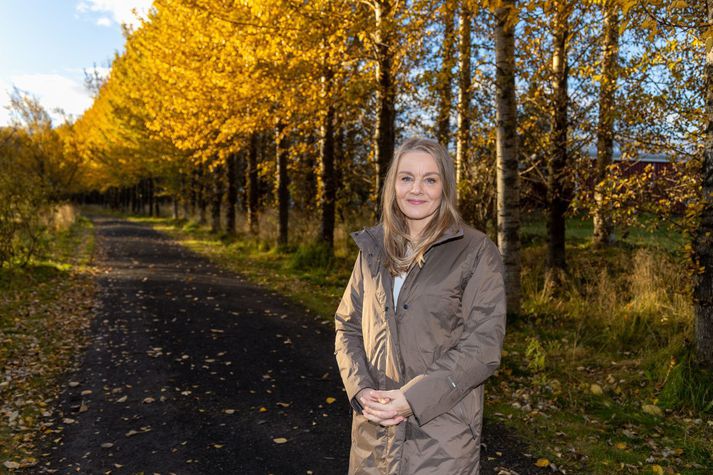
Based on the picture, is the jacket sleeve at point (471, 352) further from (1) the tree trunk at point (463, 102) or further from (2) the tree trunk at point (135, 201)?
(2) the tree trunk at point (135, 201)

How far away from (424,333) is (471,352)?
0.71 feet

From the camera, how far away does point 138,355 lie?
753cm

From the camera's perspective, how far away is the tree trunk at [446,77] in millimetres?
8867

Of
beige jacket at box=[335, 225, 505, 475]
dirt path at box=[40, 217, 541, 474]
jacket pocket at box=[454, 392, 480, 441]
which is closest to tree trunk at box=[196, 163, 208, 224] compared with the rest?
dirt path at box=[40, 217, 541, 474]

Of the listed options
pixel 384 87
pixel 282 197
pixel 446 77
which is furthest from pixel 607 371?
pixel 282 197

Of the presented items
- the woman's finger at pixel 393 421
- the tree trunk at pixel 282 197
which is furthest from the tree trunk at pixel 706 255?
the tree trunk at pixel 282 197

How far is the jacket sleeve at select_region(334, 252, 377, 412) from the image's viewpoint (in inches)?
95.3

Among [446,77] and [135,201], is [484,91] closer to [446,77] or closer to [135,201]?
[446,77]

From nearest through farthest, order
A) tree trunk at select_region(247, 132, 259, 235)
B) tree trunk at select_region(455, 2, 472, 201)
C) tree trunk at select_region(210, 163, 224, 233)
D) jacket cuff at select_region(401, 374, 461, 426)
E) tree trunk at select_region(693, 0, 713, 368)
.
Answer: jacket cuff at select_region(401, 374, 461, 426) < tree trunk at select_region(693, 0, 713, 368) < tree trunk at select_region(455, 2, 472, 201) < tree trunk at select_region(247, 132, 259, 235) < tree trunk at select_region(210, 163, 224, 233)

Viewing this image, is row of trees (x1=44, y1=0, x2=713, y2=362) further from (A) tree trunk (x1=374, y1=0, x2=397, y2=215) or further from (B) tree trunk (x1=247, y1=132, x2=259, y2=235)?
(B) tree trunk (x1=247, y1=132, x2=259, y2=235)

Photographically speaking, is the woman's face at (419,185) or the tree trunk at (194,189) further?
the tree trunk at (194,189)

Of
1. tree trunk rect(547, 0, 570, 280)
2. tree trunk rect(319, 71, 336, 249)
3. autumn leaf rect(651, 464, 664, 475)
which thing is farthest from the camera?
tree trunk rect(319, 71, 336, 249)

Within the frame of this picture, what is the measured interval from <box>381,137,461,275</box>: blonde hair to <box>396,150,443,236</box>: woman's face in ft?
0.07

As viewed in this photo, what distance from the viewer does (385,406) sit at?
7.34 feet
